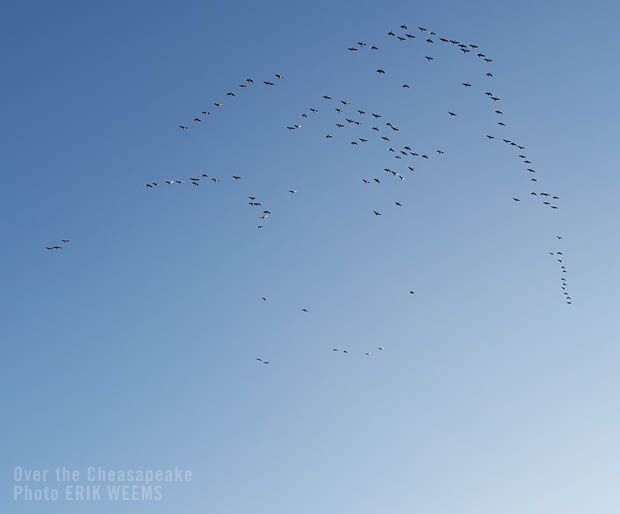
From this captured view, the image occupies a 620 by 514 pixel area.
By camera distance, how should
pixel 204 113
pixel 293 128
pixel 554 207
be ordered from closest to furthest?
pixel 204 113 → pixel 293 128 → pixel 554 207

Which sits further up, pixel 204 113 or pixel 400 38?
pixel 400 38

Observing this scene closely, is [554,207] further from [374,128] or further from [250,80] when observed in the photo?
[250,80]

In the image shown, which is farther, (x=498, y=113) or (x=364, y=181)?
(x=364, y=181)

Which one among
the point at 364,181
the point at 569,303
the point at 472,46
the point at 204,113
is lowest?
the point at 569,303

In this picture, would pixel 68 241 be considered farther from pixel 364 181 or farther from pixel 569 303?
pixel 569 303

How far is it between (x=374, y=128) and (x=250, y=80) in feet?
46.7

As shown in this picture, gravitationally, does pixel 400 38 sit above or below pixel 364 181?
above

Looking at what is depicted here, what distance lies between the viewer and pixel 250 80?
82500 mm

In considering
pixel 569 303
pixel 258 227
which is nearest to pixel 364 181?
pixel 258 227

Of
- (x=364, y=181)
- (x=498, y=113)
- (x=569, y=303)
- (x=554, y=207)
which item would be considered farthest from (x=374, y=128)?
(x=569, y=303)

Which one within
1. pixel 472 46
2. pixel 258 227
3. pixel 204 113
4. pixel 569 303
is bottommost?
pixel 569 303

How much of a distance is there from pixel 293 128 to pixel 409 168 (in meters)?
13.2

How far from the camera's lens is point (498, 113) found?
78875 millimetres

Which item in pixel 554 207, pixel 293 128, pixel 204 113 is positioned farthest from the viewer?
pixel 554 207
